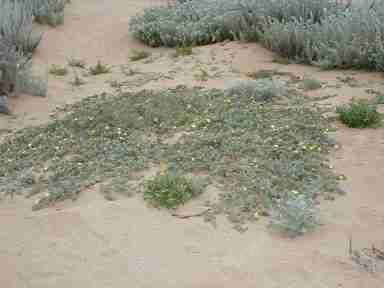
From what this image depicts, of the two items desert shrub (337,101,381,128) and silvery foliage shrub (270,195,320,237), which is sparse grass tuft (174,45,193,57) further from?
silvery foliage shrub (270,195,320,237)

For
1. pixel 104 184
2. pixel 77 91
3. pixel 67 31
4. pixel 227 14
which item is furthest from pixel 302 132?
pixel 67 31

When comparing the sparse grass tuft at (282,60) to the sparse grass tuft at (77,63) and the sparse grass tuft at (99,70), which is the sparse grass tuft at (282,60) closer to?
the sparse grass tuft at (99,70)

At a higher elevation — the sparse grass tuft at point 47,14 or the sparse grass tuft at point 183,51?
the sparse grass tuft at point 47,14

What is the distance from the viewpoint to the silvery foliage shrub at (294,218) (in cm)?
379

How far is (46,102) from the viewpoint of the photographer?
6.53 meters

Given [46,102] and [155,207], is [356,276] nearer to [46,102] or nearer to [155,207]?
[155,207]

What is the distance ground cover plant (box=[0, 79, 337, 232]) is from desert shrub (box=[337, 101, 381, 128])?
24 cm

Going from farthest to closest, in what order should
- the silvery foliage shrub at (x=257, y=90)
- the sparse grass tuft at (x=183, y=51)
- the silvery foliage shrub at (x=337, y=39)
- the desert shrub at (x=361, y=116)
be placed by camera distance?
1. the sparse grass tuft at (x=183, y=51)
2. the silvery foliage shrub at (x=337, y=39)
3. the silvery foliage shrub at (x=257, y=90)
4. the desert shrub at (x=361, y=116)

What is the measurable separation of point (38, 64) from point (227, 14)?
2.48 meters

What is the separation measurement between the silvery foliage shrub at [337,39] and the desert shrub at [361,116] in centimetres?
127

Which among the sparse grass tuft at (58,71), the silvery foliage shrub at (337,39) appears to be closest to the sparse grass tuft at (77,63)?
the sparse grass tuft at (58,71)

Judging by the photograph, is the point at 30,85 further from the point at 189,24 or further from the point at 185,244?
the point at 185,244

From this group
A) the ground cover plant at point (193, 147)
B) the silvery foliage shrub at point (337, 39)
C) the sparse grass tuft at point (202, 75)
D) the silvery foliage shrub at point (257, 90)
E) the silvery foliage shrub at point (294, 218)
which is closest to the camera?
the silvery foliage shrub at point (294, 218)

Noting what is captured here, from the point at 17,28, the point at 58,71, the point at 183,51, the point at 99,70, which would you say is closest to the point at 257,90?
the point at 183,51
